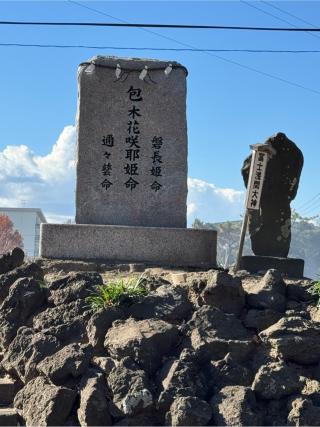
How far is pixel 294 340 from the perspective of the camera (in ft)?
14.5

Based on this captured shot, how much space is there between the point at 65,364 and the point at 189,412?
105 centimetres

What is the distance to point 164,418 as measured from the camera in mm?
4035

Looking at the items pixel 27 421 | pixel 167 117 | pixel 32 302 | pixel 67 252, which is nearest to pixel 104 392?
pixel 27 421

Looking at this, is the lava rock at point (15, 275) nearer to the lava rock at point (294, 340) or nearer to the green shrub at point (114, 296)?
the green shrub at point (114, 296)

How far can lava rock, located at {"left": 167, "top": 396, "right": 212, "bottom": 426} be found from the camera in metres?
3.82

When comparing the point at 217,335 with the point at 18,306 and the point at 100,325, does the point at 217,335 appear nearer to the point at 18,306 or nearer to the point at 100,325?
the point at 100,325

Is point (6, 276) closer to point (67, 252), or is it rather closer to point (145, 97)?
point (67, 252)

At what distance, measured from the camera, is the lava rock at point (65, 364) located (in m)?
4.35

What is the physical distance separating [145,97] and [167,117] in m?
0.42

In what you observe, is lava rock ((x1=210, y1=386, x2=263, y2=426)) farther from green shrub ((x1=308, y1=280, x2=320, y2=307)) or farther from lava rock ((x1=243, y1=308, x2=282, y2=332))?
green shrub ((x1=308, y1=280, x2=320, y2=307))

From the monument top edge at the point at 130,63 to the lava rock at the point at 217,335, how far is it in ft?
14.8

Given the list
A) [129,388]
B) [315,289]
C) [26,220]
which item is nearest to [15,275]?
[129,388]

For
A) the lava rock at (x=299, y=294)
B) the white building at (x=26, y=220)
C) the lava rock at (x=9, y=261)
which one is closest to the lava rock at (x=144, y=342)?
the lava rock at (x=299, y=294)

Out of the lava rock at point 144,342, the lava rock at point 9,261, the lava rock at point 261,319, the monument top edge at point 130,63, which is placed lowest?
the lava rock at point 144,342
